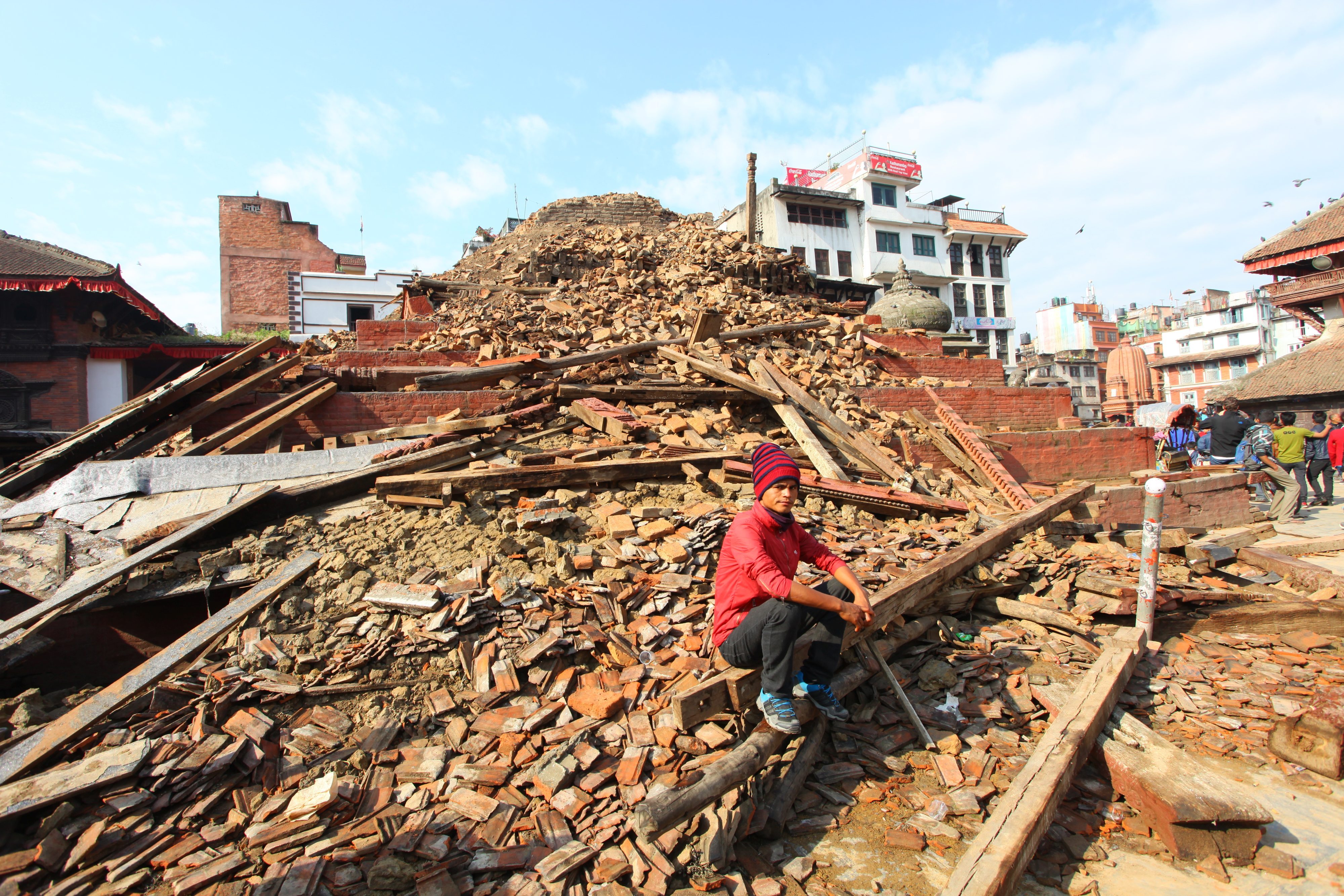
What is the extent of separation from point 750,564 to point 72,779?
3451 millimetres

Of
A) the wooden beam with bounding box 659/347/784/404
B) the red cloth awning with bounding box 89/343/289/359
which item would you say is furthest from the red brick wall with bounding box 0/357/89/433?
the wooden beam with bounding box 659/347/784/404

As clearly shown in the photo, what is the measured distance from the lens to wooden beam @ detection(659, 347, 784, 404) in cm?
886

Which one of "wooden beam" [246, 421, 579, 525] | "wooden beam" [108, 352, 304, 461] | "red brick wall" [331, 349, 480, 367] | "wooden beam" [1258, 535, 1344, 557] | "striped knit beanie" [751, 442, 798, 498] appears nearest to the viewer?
"striped knit beanie" [751, 442, 798, 498]

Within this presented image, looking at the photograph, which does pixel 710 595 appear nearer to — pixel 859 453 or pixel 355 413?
pixel 859 453

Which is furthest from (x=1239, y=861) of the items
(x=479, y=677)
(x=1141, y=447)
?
(x=1141, y=447)

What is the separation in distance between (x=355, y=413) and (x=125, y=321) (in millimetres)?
15812

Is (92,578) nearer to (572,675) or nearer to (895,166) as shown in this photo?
(572,675)

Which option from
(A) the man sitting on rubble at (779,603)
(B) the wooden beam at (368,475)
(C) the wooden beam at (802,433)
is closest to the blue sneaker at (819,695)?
(A) the man sitting on rubble at (779,603)

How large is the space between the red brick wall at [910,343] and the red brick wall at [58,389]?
20.0 m

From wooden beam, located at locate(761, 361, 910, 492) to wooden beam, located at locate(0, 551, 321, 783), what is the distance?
6.12 metres

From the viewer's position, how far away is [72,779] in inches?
122

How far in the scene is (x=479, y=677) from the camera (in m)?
3.77

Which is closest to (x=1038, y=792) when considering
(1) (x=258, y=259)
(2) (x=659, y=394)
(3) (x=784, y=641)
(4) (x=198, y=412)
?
(3) (x=784, y=641)

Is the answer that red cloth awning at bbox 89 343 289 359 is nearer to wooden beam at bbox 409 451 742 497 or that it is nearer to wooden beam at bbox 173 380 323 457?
wooden beam at bbox 173 380 323 457
